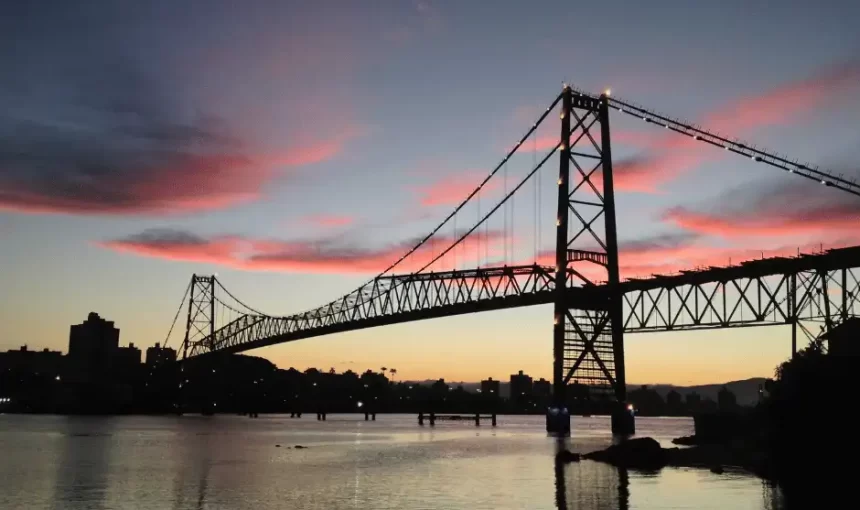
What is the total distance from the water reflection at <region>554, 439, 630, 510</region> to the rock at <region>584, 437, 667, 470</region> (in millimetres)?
1204

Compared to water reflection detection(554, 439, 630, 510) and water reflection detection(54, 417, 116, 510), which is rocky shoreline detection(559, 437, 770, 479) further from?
water reflection detection(54, 417, 116, 510)

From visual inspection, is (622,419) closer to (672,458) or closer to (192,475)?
(672,458)

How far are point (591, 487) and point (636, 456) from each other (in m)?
14.6

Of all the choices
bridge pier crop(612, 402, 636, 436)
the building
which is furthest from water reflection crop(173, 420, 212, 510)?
bridge pier crop(612, 402, 636, 436)

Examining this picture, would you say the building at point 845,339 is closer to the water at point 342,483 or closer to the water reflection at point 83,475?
the water at point 342,483

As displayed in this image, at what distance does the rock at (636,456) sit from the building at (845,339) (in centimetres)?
1192

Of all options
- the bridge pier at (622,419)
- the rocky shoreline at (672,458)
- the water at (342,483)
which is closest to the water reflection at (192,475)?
the water at (342,483)

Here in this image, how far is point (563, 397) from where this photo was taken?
294 ft

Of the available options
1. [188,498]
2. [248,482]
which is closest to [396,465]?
[248,482]

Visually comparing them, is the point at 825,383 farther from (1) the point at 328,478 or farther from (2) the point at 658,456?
(1) the point at 328,478

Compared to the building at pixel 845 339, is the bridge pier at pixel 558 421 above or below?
below

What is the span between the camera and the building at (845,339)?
183ft

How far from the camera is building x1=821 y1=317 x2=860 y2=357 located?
5566 cm

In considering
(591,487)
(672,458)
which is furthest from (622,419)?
(591,487)
